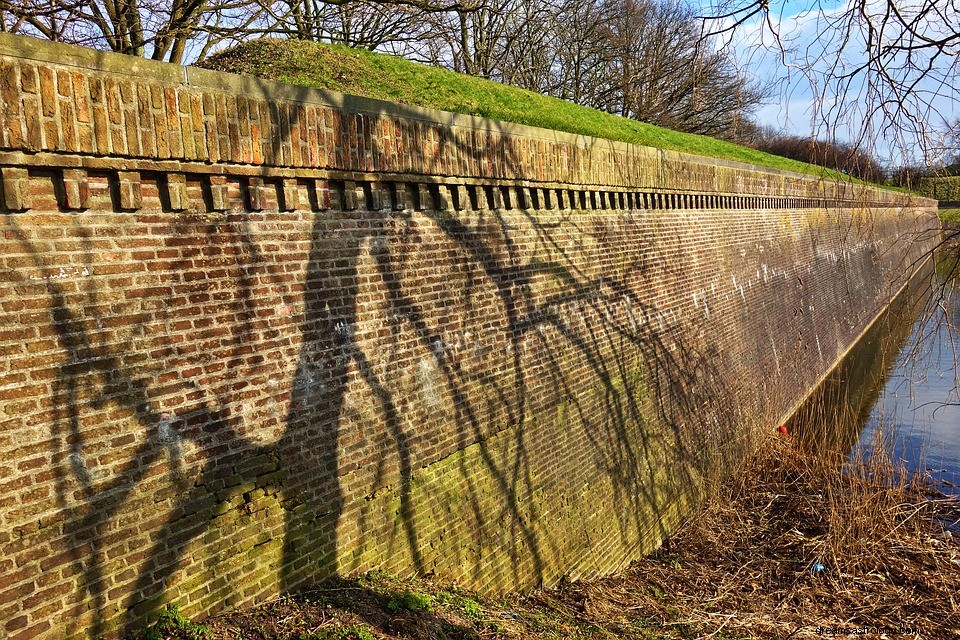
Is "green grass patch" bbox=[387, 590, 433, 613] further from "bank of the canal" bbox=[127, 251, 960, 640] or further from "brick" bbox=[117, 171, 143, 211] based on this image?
"brick" bbox=[117, 171, 143, 211]

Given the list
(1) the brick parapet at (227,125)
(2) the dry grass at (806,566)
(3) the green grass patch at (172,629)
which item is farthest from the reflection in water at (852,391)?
(3) the green grass patch at (172,629)

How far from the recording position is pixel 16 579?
8.82 ft

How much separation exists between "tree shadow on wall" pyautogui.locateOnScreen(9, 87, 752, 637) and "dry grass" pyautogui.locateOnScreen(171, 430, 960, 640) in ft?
1.11

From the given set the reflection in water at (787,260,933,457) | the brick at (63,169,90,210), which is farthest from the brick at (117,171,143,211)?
the reflection in water at (787,260,933,457)

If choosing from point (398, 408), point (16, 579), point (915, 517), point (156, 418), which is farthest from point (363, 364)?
point (915, 517)

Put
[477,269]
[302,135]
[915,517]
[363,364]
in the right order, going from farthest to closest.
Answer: [915,517] → [477,269] → [363,364] → [302,135]

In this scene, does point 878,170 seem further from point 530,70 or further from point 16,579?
point 530,70

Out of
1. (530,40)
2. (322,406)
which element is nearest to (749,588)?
(322,406)

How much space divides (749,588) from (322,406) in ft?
16.2

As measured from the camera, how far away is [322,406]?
3963 mm

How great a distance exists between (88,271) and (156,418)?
2.57 ft

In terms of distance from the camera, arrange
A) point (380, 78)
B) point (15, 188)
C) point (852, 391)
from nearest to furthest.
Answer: point (15, 188) → point (380, 78) → point (852, 391)

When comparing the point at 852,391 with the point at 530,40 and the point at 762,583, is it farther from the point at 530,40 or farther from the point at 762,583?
the point at 530,40

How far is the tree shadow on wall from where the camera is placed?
9.68 ft
